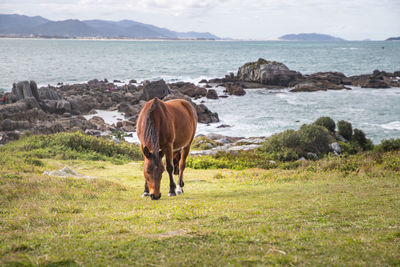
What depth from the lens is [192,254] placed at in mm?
5172

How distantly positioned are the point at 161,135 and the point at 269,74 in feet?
225

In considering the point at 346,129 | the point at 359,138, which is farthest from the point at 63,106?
the point at 359,138

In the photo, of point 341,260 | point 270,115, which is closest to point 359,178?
point 341,260

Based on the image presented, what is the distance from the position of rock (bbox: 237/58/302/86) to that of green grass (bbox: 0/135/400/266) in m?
63.6

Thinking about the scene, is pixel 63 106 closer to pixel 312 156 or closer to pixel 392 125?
pixel 312 156

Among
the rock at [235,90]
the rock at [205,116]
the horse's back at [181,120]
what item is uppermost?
the horse's back at [181,120]

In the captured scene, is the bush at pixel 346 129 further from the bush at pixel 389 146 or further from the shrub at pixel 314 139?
the bush at pixel 389 146

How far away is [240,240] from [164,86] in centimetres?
5037

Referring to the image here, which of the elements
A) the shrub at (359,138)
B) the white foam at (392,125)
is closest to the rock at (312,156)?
the shrub at (359,138)

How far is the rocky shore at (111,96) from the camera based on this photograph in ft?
111

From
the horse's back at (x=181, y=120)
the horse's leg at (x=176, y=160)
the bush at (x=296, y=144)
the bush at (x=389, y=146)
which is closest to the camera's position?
the horse's back at (x=181, y=120)

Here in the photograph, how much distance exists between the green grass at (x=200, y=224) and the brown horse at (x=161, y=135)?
0.82 meters

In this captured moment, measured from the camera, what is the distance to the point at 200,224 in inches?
280

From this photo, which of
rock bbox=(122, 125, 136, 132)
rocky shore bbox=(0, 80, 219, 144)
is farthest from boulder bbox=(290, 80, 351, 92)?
rock bbox=(122, 125, 136, 132)
